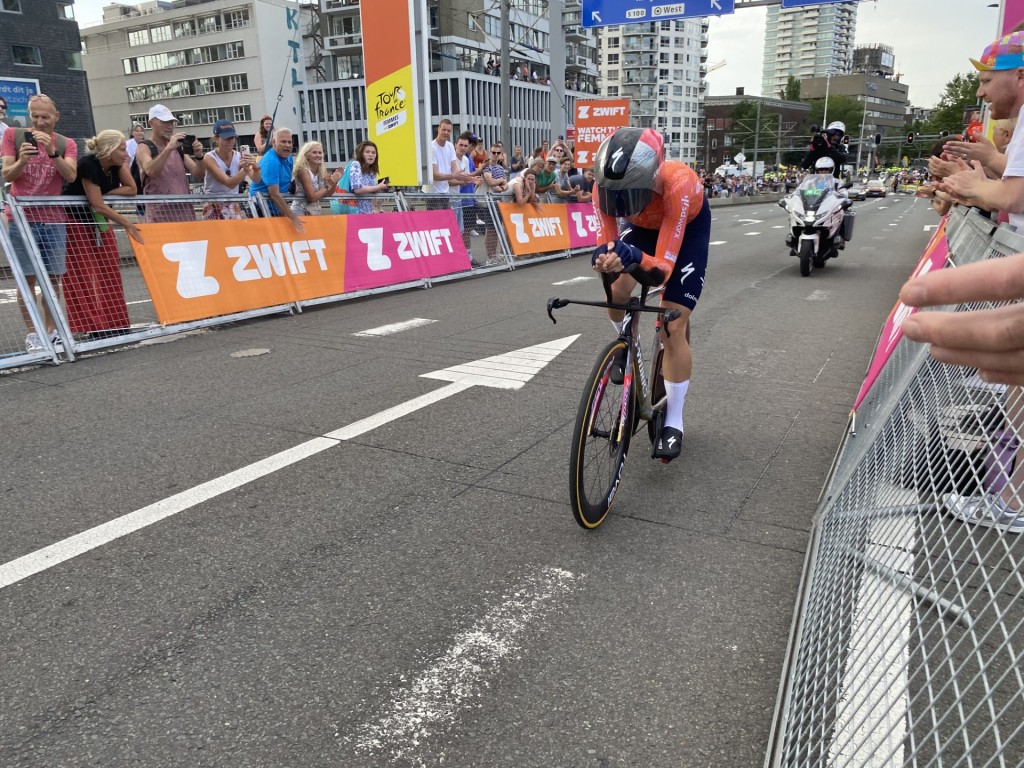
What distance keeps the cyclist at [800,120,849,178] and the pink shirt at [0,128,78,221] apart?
10982 mm

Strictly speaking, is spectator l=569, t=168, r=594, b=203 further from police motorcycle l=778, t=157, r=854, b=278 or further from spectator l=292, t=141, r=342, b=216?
spectator l=292, t=141, r=342, b=216

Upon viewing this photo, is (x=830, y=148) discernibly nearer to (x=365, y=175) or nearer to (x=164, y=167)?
(x=365, y=175)

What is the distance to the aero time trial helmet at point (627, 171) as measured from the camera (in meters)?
3.44

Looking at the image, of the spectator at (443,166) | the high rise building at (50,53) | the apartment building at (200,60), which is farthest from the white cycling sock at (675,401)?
the apartment building at (200,60)

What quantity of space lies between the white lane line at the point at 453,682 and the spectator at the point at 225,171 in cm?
732

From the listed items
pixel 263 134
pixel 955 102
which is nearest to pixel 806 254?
pixel 263 134

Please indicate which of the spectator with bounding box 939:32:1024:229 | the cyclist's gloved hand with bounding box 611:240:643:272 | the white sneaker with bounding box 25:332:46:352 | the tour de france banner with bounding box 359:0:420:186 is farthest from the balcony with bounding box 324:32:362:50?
the cyclist's gloved hand with bounding box 611:240:643:272

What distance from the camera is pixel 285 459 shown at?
4.43 metres

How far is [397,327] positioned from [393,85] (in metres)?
8.51

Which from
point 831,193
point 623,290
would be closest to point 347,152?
point 831,193

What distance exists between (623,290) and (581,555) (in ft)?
5.73

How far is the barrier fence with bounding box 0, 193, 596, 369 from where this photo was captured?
7.11 m

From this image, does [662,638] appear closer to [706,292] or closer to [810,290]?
[706,292]

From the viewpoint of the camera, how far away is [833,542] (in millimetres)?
2959
